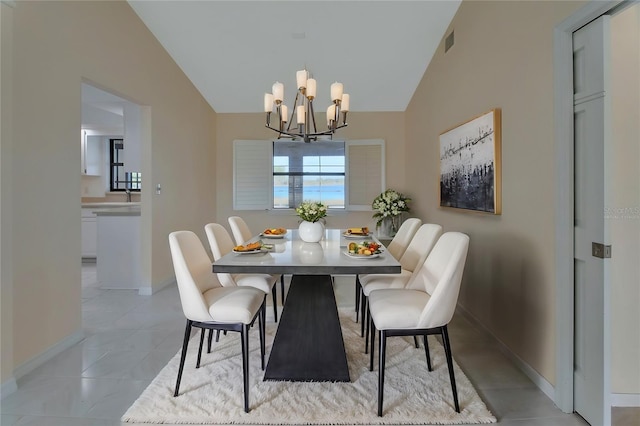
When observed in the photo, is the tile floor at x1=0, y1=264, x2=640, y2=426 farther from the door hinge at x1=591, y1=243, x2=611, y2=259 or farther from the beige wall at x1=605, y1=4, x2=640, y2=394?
the door hinge at x1=591, y1=243, x2=611, y2=259

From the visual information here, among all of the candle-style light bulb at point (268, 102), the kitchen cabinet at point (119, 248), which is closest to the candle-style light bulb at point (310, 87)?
the candle-style light bulb at point (268, 102)

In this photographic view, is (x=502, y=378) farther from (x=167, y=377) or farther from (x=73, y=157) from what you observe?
(x=73, y=157)

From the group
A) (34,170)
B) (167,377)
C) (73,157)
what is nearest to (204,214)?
(73,157)

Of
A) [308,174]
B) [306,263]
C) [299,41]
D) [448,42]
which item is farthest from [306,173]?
[306,263]

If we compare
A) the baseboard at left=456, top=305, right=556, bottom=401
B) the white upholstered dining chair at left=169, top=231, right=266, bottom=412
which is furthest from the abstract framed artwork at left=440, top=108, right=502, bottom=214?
the white upholstered dining chair at left=169, top=231, right=266, bottom=412

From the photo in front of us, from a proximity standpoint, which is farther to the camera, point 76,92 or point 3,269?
point 76,92

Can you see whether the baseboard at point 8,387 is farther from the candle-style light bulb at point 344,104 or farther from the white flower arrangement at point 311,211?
the candle-style light bulb at point 344,104

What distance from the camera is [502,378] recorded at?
217 cm

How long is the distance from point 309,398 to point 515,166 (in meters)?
2.04

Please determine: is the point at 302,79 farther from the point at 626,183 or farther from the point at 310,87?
the point at 626,183

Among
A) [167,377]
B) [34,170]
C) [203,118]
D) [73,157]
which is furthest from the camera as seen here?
[203,118]

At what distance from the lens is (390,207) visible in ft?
16.2

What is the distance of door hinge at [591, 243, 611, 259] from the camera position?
1661 millimetres

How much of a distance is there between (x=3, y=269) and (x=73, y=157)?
1048 millimetres
